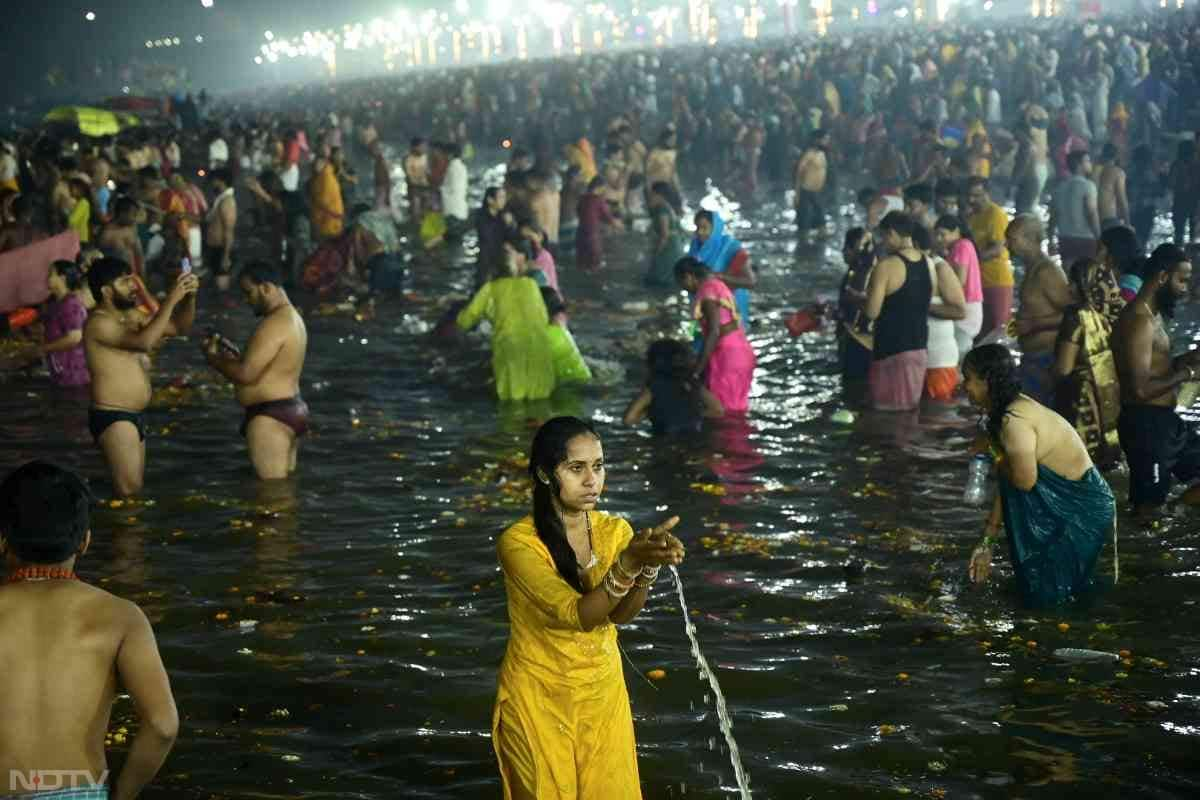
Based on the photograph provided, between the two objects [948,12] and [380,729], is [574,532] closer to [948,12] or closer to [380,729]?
[380,729]

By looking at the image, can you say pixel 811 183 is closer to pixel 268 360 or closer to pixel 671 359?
pixel 671 359

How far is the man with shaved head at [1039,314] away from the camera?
Answer: 9406 mm

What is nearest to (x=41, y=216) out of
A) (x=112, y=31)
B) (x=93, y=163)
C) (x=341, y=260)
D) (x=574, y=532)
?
(x=93, y=163)

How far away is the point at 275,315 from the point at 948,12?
235ft

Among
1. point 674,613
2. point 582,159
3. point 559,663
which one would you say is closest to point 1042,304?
point 674,613

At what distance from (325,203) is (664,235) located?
4946 mm

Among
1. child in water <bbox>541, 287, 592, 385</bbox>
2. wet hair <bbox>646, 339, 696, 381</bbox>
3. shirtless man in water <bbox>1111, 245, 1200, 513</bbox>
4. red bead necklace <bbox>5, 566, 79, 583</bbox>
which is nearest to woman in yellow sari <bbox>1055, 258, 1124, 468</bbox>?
shirtless man in water <bbox>1111, 245, 1200, 513</bbox>

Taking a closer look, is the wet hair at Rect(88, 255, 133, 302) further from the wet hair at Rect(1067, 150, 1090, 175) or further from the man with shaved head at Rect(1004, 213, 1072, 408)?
the wet hair at Rect(1067, 150, 1090, 175)

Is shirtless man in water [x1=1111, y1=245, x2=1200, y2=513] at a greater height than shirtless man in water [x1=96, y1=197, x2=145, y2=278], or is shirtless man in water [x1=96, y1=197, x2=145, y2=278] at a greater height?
shirtless man in water [x1=96, y1=197, x2=145, y2=278]

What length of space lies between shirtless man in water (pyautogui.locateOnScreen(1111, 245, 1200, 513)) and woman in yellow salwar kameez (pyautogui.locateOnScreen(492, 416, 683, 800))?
4511mm

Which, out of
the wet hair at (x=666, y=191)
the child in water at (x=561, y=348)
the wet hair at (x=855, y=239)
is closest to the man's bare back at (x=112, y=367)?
the child in water at (x=561, y=348)

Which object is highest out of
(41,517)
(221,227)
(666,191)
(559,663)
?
(666,191)

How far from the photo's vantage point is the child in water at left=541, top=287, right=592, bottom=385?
12000 mm

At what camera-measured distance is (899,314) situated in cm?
1040
